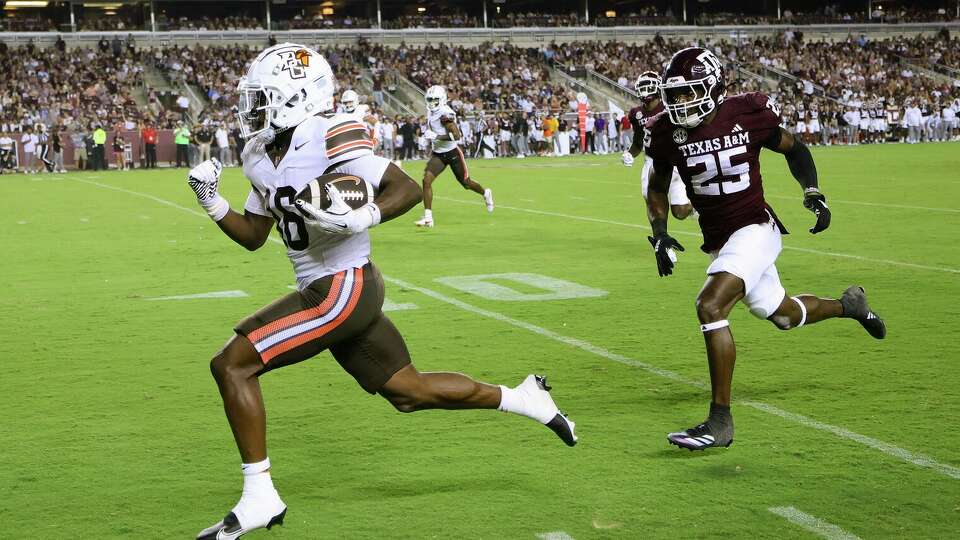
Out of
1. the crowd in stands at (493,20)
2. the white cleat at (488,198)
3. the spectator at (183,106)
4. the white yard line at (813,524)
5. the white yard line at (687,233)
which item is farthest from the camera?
the crowd in stands at (493,20)

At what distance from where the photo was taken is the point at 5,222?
18.0 meters

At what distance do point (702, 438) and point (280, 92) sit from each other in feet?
7.55

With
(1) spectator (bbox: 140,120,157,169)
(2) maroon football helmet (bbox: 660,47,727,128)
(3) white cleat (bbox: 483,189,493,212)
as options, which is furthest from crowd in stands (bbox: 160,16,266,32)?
(2) maroon football helmet (bbox: 660,47,727,128)

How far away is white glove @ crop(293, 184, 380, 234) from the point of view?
161 inches

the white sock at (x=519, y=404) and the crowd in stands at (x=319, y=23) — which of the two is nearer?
the white sock at (x=519, y=404)

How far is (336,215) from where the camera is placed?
161 inches

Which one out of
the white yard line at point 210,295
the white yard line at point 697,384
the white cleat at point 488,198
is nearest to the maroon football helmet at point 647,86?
the white yard line at point 697,384

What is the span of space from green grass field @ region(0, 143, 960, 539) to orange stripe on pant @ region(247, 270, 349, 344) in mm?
705

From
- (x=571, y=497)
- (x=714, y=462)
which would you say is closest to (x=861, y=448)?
(x=714, y=462)

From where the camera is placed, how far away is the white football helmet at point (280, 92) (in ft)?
14.5

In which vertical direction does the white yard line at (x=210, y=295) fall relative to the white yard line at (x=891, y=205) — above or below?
above

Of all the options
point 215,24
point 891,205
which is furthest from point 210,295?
point 215,24

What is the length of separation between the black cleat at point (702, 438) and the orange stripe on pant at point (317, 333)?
161 cm

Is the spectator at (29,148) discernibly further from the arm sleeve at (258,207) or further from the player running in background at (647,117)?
the arm sleeve at (258,207)
